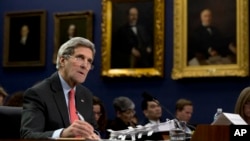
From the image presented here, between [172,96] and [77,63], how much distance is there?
504 centimetres

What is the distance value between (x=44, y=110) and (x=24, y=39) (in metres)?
6.47

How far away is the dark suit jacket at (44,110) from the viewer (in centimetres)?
398

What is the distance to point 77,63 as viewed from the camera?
4484 millimetres

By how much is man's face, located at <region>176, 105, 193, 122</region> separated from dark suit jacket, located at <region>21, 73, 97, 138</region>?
14.7ft

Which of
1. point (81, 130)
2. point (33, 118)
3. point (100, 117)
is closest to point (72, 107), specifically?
point (33, 118)

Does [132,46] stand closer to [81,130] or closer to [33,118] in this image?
[33,118]

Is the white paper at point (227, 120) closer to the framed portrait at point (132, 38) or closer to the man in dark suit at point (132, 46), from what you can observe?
the framed portrait at point (132, 38)

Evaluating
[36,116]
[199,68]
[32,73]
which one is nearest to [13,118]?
[36,116]

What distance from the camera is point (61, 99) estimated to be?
432cm

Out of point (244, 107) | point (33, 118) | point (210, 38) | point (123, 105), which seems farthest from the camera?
point (210, 38)

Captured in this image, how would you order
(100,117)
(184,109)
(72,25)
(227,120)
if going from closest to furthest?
(227,120)
(100,117)
(184,109)
(72,25)

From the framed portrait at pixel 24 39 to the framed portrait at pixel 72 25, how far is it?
1.01 feet

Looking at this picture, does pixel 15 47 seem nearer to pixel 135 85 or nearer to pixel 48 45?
pixel 48 45

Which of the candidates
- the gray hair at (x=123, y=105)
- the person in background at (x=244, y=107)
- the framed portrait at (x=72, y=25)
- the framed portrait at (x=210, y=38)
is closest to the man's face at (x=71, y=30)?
the framed portrait at (x=72, y=25)
